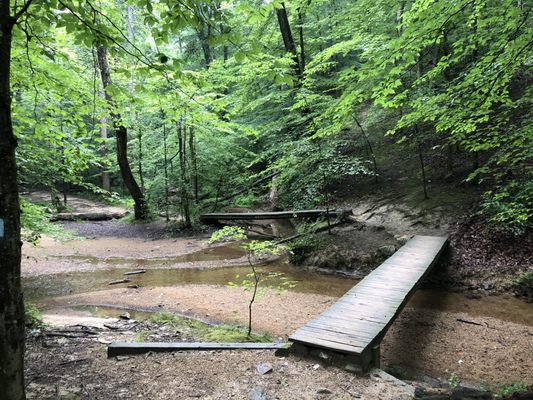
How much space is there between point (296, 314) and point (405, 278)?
2.33 metres

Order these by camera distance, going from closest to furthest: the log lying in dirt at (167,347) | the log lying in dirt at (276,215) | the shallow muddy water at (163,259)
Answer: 1. the log lying in dirt at (167,347)
2. the shallow muddy water at (163,259)
3. the log lying in dirt at (276,215)

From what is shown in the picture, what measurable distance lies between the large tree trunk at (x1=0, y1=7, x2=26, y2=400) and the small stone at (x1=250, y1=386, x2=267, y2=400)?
77.2 inches

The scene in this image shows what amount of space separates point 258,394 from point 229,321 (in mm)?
3844

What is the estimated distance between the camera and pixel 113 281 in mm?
10172

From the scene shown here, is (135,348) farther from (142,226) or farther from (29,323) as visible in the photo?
(142,226)

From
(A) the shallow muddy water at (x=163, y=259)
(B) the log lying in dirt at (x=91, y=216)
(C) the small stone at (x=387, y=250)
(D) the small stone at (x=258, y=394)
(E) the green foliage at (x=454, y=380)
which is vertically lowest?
(E) the green foliage at (x=454, y=380)

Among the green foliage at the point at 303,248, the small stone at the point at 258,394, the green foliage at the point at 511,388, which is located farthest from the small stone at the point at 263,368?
the green foliage at the point at 303,248

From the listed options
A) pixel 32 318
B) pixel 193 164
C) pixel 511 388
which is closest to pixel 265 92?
pixel 193 164

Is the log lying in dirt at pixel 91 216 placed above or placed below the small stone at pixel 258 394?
above

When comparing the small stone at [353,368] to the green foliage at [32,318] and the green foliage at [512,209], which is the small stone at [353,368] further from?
the green foliage at [512,209]

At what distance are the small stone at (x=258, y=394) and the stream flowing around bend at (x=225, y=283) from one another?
215 inches

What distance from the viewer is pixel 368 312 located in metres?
5.37

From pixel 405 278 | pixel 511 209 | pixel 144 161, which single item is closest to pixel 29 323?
pixel 405 278

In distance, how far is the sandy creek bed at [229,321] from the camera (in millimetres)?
3717
